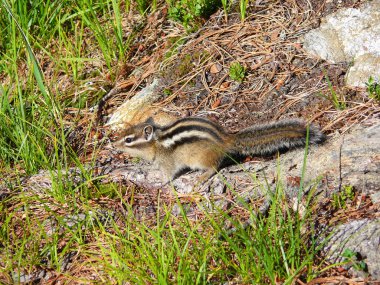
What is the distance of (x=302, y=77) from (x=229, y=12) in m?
1.19

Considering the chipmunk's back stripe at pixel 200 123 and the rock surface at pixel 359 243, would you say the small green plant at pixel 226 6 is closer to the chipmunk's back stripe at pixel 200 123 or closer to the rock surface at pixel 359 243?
the chipmunk's back stripe at pixel 200 123

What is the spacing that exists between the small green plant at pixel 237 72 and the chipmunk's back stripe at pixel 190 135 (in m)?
0.94

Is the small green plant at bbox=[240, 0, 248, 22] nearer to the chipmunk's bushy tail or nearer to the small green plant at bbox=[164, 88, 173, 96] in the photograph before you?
the small green plant at bbox=[164, 88, 173, 96]

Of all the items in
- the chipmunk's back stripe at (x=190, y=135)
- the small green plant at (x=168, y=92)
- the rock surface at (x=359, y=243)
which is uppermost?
the small green plant at (x=168, y=92)

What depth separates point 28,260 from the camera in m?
4.43

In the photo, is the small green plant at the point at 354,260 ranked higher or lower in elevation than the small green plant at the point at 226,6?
lower

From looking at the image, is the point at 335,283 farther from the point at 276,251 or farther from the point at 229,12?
the point at 229,12

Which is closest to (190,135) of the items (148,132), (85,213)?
(148,132)

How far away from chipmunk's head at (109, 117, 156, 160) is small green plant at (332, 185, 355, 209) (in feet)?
5.44

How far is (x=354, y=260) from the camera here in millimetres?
3598

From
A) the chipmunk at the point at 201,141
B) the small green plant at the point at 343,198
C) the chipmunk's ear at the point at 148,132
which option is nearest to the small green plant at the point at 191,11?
the chipmunk at the point at 201,141

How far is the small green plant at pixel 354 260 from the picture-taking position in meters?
3.56

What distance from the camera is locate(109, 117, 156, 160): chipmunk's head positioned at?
5.00 m

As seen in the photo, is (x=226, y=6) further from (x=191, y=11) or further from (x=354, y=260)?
(x=354, y=260)
